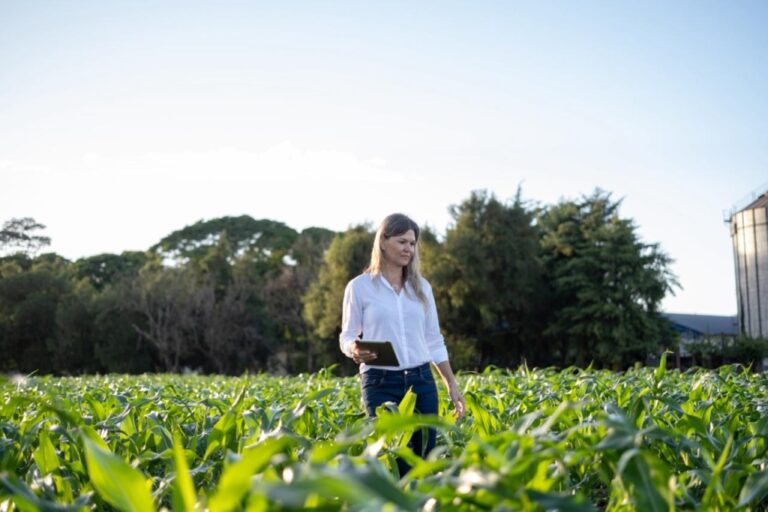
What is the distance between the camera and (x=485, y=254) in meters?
36.3

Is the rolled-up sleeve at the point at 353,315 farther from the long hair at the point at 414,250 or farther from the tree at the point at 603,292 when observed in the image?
the tree at the point at 603,292

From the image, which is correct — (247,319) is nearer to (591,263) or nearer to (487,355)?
(487,355)

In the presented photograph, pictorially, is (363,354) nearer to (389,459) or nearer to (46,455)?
(389,459)

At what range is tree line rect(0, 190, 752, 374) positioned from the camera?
3509 cm

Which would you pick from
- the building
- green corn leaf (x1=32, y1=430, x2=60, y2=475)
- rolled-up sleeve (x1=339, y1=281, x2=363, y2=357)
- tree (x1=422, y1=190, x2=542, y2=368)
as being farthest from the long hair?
tree (x1=422, y1=190, x2=542, y2=368)

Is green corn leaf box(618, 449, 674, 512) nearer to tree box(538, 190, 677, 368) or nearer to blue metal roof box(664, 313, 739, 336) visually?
tree box(538, 190, 677, 368)

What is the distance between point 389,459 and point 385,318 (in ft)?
5.16

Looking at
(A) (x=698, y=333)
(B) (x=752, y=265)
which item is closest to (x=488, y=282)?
(B) (x=752, y=265)

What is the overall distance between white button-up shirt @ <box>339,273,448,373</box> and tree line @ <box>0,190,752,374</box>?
3015cm

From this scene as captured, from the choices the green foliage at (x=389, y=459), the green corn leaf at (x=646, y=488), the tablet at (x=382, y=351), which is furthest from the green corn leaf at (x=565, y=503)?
the tablet at (x=382, y=351)

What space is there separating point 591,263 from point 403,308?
32.0 m

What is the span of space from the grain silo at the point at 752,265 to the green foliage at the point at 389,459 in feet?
Result: 123

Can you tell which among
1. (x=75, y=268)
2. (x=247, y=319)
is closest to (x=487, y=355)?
(x=247, y=319)

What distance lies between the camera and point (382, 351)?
14.0 ft
